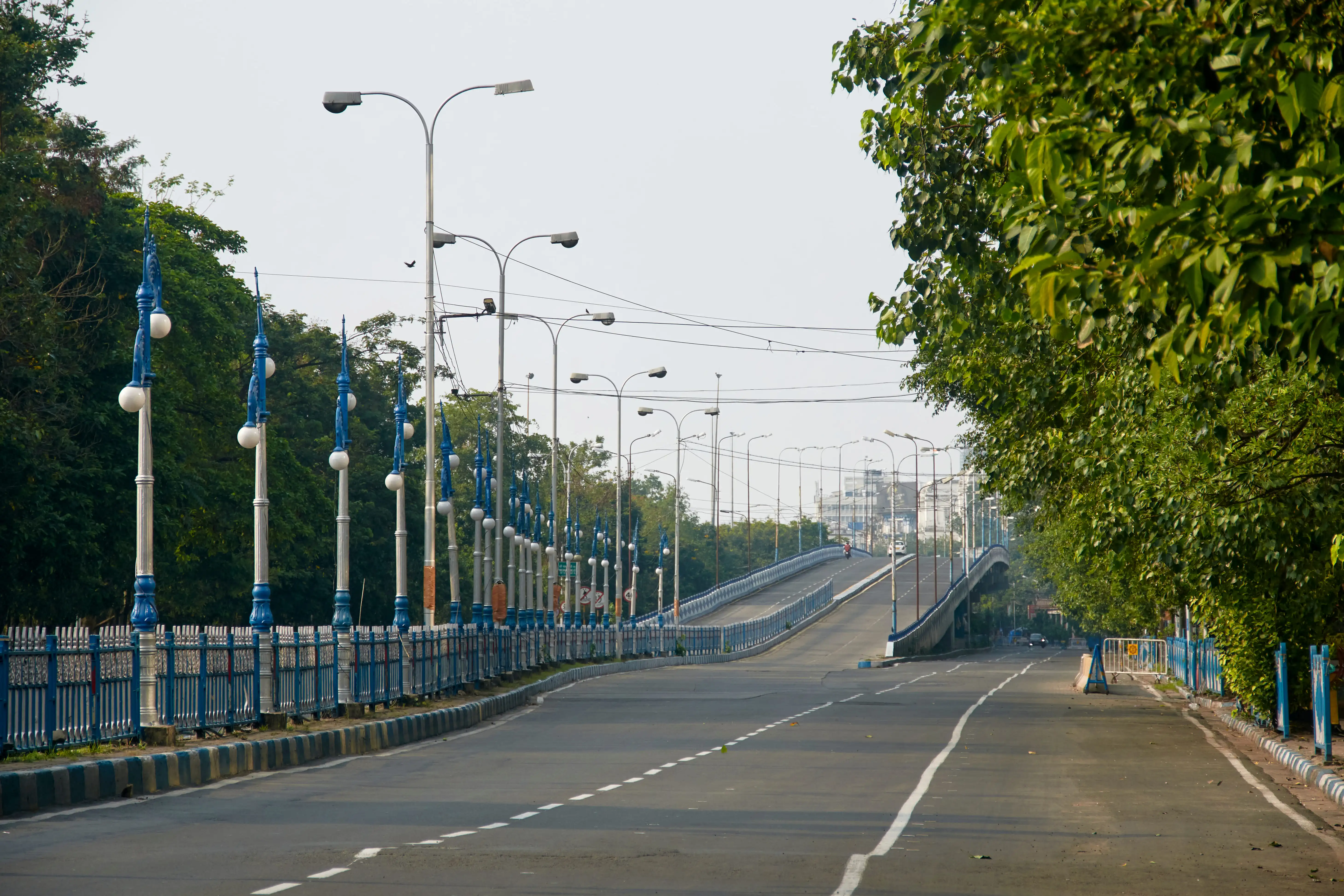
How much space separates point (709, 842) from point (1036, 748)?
41.7 feet

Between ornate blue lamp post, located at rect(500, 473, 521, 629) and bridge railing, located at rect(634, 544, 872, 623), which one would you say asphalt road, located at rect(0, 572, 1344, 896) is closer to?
ornate blue lamp post, located at rect(500, 473, 521, 629)

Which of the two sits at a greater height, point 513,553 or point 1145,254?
point 1145,254

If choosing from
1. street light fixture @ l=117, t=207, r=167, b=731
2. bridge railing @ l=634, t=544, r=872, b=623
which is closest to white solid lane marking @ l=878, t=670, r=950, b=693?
bridge railing @ l=634, t=544, r=872, b=623

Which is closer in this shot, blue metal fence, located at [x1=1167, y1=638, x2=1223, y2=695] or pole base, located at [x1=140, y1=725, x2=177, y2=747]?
pole base, located at [x1=140, y1=725, x2=177, y2=747]

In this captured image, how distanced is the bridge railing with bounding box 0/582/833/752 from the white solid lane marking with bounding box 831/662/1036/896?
26.5ft

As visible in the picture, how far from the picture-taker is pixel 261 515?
2275 centimetres

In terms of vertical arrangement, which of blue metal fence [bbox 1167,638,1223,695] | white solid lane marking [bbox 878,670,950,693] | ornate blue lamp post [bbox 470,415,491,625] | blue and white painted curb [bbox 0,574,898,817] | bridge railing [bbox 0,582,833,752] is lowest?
white solid lane marking [bbox 878,670,950,693]

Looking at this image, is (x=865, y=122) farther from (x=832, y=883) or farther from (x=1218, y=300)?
(x=1218, y=300)

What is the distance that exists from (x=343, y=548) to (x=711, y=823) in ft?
51.9

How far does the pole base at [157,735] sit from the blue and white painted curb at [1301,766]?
12.0 metres

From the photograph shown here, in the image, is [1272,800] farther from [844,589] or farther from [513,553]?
[844,589]

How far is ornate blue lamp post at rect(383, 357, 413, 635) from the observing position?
30984mm

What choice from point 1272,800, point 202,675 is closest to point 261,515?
point 202,675

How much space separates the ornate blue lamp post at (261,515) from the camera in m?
21.3
